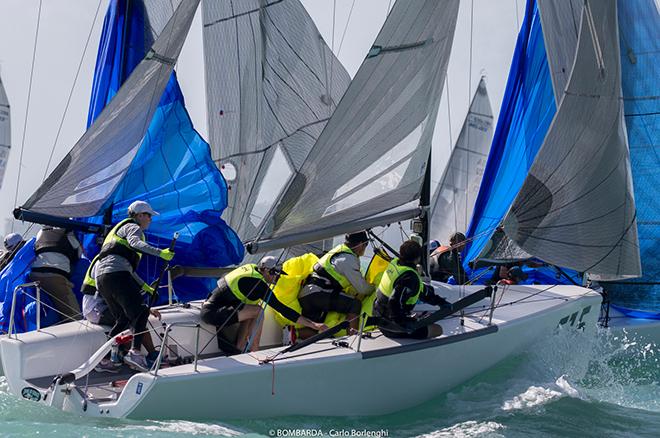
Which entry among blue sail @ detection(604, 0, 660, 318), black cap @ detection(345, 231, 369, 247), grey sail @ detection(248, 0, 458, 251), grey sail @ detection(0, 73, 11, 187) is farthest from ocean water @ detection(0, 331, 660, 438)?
grey sail @ detection(0, 73, 11, 187)

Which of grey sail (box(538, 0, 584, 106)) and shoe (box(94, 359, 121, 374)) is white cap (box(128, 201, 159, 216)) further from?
grey sail (box(538, 0, 584, 106))

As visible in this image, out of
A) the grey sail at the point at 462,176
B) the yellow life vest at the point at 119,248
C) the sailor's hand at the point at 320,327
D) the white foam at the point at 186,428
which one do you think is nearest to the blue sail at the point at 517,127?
the sailor's hand at the point at 320,327

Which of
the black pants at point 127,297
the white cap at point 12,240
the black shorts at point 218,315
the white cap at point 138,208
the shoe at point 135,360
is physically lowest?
the shoe at point 135,360

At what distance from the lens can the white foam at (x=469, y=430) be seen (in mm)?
6508

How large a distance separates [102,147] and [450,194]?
40.7ft

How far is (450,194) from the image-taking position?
803 inches

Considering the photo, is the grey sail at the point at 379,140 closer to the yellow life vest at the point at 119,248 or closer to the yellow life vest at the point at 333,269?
the yellow life vest at the point at 333,269

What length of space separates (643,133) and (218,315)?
6.84 metres

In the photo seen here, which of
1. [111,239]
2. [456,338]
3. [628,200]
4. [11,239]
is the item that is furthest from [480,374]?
[11,239]

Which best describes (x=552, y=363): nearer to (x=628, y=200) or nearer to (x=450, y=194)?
(x=628, y=200)

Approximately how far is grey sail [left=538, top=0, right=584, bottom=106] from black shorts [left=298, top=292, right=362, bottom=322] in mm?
3604

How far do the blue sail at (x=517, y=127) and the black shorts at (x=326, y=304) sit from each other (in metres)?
5.05

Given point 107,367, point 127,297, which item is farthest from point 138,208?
point 107,367

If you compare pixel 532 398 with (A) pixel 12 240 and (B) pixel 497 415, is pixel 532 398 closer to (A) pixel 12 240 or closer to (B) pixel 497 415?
(B) pixel 497 415
